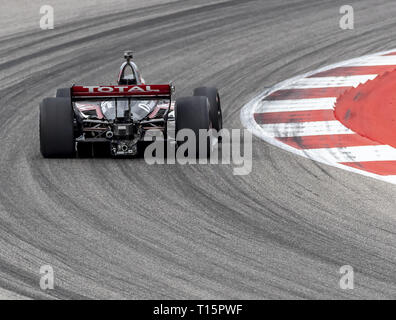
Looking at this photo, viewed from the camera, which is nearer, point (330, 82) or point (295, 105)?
point (295, 105)

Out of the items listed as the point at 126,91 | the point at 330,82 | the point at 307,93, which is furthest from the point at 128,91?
the point at 330,82

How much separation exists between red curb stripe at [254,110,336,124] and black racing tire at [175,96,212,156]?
2091 mm

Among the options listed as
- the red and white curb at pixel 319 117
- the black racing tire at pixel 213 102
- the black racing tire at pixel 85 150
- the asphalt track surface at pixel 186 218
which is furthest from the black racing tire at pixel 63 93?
the red and white curb at pixel 319 117

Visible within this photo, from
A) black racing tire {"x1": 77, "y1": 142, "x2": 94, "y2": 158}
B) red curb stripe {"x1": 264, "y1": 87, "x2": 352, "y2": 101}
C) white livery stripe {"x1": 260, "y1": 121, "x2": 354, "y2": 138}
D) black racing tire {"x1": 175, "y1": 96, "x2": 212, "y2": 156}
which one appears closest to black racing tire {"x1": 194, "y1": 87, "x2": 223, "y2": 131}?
white livery stripe {"x1": 260, "y1": 121, "x2": 354, "y2": 138}

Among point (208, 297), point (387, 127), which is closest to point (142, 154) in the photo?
point (387, 127)

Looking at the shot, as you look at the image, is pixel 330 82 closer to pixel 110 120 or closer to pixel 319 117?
pixel 319 117

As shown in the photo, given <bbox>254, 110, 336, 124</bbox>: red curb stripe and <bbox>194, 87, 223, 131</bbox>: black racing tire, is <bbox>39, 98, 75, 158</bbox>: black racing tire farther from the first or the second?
<bbox>254, 110, 336, 124</bbox>: red curb stripe

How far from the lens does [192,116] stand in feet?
37.0

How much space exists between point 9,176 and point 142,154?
4.89 ft

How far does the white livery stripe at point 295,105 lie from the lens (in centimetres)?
1388

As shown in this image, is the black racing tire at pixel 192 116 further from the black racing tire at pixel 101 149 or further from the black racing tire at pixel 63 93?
the black racing tire at pixel 63 93

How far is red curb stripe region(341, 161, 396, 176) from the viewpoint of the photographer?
35.1 ft

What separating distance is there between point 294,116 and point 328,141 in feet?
4.69
